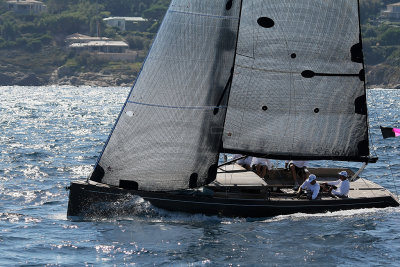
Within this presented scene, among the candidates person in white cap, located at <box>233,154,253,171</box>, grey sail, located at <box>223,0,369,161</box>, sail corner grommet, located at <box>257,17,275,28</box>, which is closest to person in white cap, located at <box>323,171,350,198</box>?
grey sail, located at <box>223,0,369,161</box>

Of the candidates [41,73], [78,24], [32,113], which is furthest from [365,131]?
[78,24]

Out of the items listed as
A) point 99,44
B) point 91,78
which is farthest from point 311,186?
point 99,44

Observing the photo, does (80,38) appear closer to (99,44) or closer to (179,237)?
(99,44)

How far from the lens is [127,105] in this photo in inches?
865

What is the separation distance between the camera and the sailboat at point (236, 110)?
2205 centimetres

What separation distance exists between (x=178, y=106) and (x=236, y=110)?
211 centimetres

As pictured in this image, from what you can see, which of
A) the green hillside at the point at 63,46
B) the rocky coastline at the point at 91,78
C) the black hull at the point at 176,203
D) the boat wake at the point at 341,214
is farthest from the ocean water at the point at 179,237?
the green hillside at the point at 63,46

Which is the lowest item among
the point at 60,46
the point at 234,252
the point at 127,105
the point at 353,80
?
the point at 234,252

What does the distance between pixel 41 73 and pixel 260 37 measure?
148m

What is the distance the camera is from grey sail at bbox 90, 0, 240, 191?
866 inches

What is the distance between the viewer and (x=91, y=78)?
168625 millimetres

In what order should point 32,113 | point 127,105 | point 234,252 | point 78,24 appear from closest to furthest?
point 234,252, point 127,105, point 32,113, point 78,24

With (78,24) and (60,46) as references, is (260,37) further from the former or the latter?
(78,24)

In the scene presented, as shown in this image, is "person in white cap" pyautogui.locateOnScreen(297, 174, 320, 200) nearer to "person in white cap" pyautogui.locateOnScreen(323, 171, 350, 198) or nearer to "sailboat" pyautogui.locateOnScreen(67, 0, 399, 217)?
"sailboat" pyautogui.locateOnScreen(67, 0, 399, 217)
